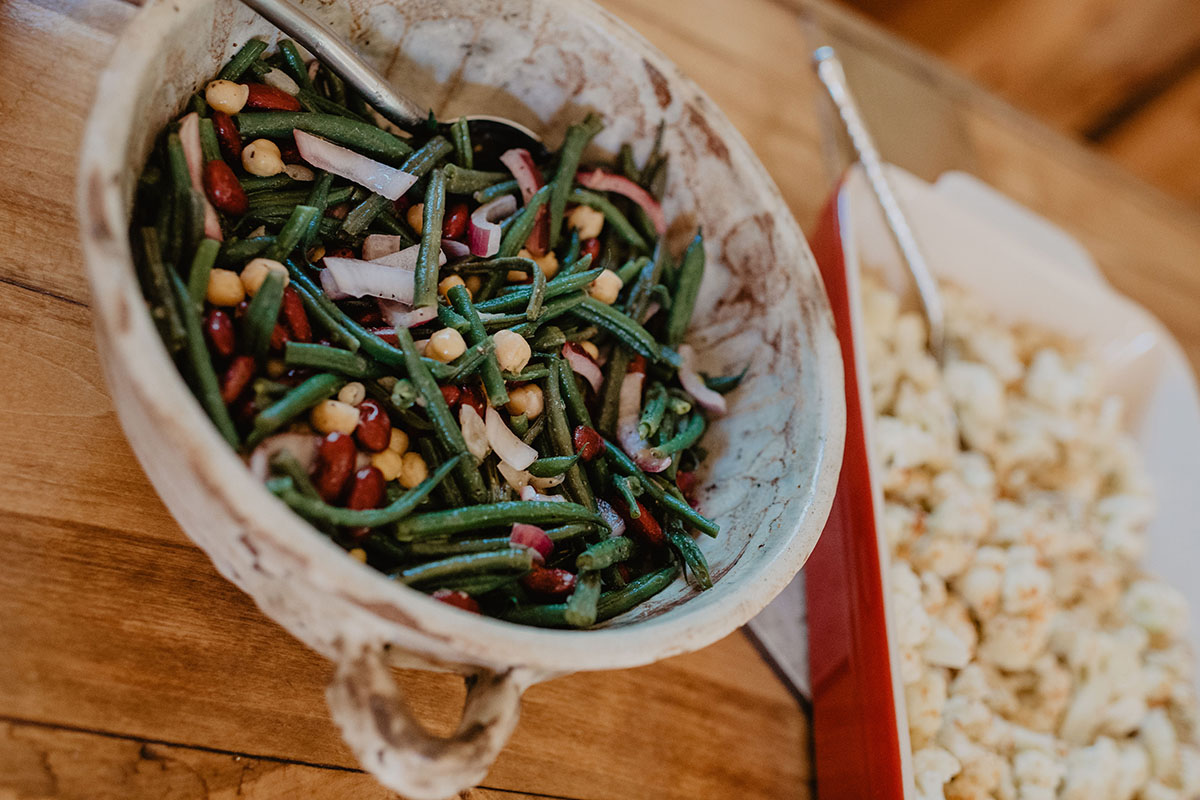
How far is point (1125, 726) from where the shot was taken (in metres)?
2.38

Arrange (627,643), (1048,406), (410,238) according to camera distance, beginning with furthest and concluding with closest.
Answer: (1048,406)
(410,238)
(627,643)

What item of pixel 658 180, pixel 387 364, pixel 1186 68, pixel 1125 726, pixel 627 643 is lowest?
pixel 1125 726

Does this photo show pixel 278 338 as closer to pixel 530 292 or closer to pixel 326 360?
pixel 326 360

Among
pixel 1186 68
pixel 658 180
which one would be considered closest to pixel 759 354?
pixel 658 180

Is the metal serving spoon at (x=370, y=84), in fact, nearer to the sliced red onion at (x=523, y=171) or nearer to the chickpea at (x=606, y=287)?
the sliced red onion at (x=523, y=171)

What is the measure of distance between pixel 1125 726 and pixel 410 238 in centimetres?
247

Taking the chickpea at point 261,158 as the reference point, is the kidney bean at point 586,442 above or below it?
below

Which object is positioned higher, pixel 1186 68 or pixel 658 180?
pixel 1186 68

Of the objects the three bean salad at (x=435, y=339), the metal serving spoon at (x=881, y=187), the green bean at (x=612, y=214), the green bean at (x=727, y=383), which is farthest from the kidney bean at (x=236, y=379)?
the metal serving spoon at (x=881, y=187)

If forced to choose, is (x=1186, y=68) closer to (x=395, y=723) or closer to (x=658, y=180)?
(x=658, y=180)

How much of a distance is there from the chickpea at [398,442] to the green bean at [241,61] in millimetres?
790

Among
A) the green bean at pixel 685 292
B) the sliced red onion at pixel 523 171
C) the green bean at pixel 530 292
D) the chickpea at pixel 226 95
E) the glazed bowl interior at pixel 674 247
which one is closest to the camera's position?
the glazed bowl interior at pixel 674 247

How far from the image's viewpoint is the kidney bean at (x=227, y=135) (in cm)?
157

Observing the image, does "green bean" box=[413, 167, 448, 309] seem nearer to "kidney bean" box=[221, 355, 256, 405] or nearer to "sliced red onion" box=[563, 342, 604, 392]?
"sliced red onion" box=[563, 342, 604, 392]
